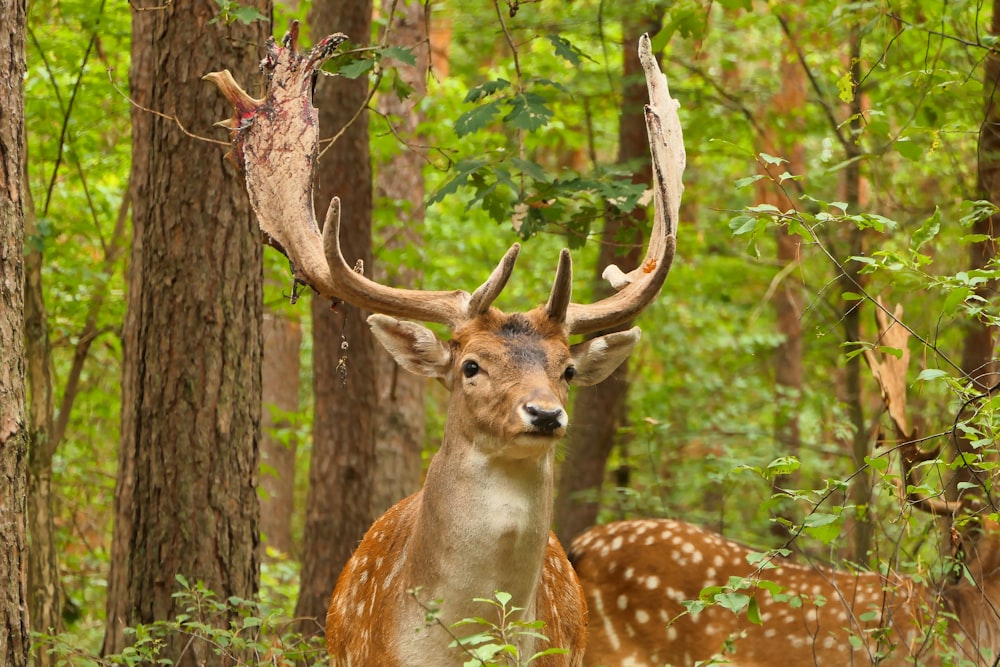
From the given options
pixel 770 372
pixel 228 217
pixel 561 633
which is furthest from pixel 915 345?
pixel 770 372

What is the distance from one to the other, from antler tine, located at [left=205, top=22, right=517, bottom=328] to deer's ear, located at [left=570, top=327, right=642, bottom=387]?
51cm

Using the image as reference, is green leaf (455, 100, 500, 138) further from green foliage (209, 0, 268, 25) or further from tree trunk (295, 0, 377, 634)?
tree trunk (295, 0, 377, 634)

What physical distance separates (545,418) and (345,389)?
4.14m

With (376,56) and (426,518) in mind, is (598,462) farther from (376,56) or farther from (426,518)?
(426,518)

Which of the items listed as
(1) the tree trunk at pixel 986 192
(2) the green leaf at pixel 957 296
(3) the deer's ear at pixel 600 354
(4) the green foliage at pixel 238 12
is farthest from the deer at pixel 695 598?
(4) the green foliage at pixel 238 12

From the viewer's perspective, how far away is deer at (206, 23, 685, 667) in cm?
467

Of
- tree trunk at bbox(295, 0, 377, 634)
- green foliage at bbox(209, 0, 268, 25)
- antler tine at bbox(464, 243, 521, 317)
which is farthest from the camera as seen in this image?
tree trunk at bbox(295, 0, 377, 634)

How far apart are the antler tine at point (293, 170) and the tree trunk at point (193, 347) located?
35.9 inches

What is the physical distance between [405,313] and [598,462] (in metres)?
6.16

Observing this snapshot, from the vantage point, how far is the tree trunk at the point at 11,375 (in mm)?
4305

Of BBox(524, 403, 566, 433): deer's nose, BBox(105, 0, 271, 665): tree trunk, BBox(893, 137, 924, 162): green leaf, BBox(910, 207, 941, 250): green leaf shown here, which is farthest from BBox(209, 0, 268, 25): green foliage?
BBox(893, 137, 924, 162): green leaf

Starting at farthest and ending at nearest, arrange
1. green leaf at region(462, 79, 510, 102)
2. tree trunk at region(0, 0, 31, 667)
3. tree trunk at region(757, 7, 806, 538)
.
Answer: tree trunk at region(757, 7, 806, 538) → green leaf at region(462, 79, 510, 102) → tree trunk at region(0, 0, 31, 667)

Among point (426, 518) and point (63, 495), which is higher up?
point (426, 518)

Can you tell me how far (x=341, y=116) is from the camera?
855cm
